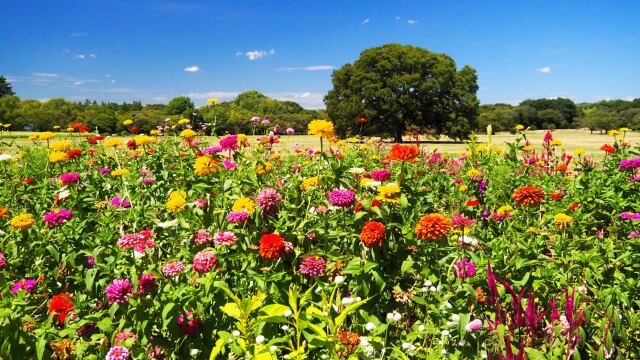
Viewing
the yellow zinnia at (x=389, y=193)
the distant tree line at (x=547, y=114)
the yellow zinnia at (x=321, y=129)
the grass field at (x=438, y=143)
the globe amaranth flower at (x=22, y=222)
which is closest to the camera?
the yellow zinnia at (x=389, y=193)

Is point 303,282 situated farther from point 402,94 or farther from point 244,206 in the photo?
point 402,94

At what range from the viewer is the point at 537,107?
247ft

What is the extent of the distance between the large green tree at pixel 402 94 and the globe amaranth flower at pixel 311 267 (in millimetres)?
34558

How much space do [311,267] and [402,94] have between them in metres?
36.3

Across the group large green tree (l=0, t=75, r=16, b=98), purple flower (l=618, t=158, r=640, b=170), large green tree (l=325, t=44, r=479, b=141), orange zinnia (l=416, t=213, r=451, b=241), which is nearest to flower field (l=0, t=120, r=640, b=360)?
orange zinnia (l=416, t=213, r=451, b=241)

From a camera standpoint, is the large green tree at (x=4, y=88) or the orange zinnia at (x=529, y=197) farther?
the large green tree at (x=4, y=88)

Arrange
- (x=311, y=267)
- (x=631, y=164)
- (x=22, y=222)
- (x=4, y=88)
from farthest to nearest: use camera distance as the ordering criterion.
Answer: (x=4, y=88) < (x=631, y=164) < (x=22, y=222) < (x=311, y=267)

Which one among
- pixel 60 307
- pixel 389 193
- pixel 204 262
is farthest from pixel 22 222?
pixel 389 193

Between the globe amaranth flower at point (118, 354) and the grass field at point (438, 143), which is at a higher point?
the grass field at point (438, 143)

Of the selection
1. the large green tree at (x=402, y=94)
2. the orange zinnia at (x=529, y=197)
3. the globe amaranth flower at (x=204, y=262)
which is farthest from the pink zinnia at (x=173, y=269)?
the large green tree at (x=402, y=94)

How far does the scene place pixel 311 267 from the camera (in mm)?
2305

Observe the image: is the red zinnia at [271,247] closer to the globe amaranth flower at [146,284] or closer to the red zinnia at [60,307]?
the globe amaranth flower at [146,284]

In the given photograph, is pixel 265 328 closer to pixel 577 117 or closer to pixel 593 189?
pixel 593 189

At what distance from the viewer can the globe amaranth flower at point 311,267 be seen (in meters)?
2.30
